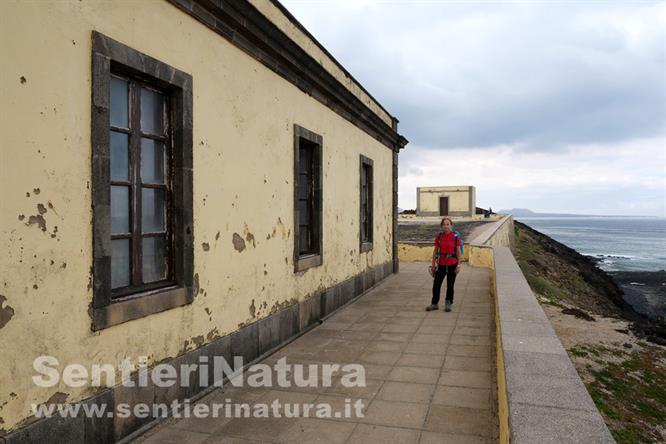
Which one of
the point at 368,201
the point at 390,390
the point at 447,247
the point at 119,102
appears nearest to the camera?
the point at 119,102

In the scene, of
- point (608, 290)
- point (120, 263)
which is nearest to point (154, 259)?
point (120, 263)

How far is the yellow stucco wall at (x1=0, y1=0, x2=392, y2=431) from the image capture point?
292 cm

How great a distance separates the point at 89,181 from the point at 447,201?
42.5 metres

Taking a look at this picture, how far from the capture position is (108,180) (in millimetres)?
3596

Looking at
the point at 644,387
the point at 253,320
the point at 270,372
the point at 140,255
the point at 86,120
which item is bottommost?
the point at 644,387

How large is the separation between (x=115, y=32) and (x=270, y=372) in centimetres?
372

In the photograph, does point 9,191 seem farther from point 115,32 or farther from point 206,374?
point 206,374

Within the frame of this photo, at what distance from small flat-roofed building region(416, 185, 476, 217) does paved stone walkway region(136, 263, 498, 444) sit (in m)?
36.4

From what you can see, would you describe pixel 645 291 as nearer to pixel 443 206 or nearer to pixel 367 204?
pixel 443 206

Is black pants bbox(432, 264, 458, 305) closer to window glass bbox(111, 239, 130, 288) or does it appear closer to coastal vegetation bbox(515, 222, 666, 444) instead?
coastal vegetation bbox(515, 222, 666, 444)

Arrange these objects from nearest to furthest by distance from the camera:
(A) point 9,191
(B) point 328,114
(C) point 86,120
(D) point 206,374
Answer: (A) point 9,191, (C) point 86,120, (D) point 206,374, (B) point 328,114

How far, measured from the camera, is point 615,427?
16.4 ft

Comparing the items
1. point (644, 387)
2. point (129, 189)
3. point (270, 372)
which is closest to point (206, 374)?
point (270, 372)

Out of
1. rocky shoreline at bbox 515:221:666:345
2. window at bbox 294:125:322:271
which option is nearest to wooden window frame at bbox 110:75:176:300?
window at bbox 294:125:322:271
